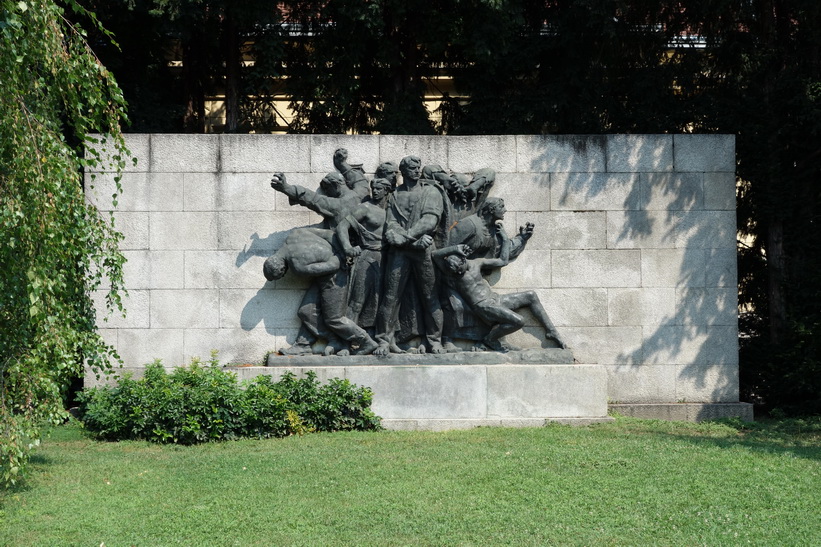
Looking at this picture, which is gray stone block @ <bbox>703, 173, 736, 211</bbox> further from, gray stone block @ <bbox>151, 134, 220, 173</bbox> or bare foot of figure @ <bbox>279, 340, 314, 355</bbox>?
gray stone block @ <bbox>151, 134, 220, 173</bbox>

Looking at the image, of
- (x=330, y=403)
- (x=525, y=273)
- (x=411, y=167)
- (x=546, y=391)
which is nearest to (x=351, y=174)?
(x=411, y=167)

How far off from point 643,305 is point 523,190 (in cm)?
213

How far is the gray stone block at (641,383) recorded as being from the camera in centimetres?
1198

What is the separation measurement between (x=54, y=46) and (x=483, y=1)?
25.9ft

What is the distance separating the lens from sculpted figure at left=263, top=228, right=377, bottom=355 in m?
11.2

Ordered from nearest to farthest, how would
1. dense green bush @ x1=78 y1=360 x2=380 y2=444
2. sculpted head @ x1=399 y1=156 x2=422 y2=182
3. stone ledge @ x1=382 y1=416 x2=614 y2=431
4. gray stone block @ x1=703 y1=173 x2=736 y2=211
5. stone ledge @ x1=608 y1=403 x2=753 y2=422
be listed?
dense green bush @ x1=78 y1=360 x2=380 y2=444
stone ledge @ x1=382 y1=416 x2=614 y2=431
sculpted head @ x1=399 y1=156 x2=422 y2=182
stone ledge @ x1=608 y1=403 x2=753 y2=422
gray stone block @ x1=703 y1=173 x2=736 y2=211

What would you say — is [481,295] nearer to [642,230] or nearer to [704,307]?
[642,230]

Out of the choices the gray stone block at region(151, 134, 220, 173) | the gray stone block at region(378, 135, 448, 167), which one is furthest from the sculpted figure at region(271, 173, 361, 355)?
the gray stone block at region(151, 134, 220, 173)

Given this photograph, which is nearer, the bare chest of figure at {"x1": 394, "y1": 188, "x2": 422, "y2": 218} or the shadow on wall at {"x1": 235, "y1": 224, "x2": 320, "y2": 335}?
the bare chest of figure at {"x1": 394, "y1": 188, "x2": 422, "y2": 218}

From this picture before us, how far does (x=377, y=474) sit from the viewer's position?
27.1 ft

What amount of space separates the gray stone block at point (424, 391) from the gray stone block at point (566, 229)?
2.02m

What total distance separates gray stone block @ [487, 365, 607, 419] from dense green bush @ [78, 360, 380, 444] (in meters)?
1.49

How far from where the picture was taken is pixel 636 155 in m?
12.1

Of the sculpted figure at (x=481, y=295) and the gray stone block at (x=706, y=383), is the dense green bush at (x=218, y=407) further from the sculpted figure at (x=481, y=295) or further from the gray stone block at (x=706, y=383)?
the gray stone block at (x=706, y=383)
